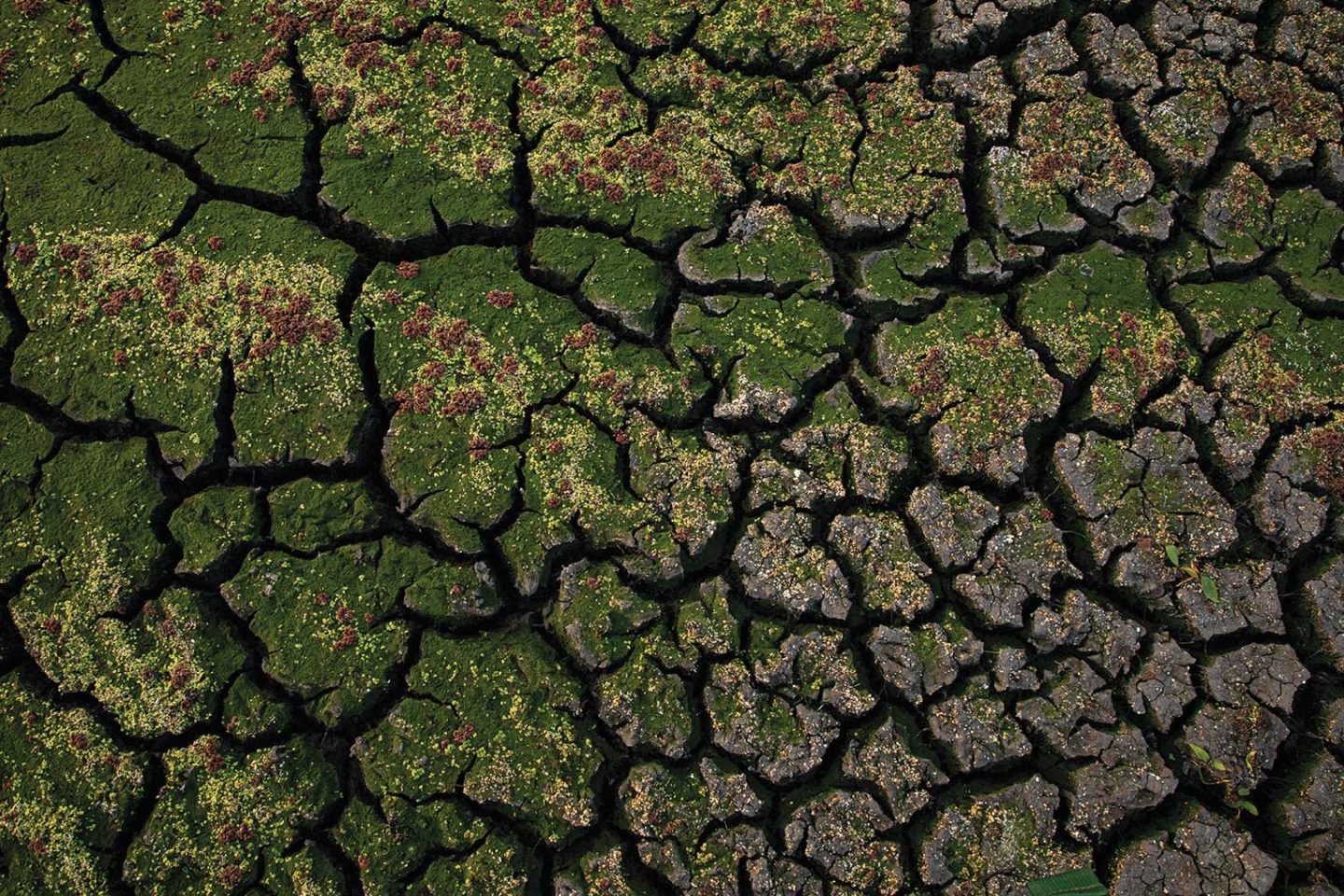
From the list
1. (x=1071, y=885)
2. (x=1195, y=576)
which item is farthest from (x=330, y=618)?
(x=1195, y=576)

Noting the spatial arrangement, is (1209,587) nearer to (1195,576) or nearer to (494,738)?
(1195,576)

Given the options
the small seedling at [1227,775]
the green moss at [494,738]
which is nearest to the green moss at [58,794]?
the green moss at [494,738]

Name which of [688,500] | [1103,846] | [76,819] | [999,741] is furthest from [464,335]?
[1103,846]

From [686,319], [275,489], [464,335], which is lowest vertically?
[275,489]

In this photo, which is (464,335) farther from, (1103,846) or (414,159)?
(1103,846)

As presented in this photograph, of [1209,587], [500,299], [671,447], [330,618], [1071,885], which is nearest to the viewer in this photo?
[1071,885]

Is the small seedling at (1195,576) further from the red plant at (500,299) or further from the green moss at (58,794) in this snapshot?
the green moss at (58,794)
